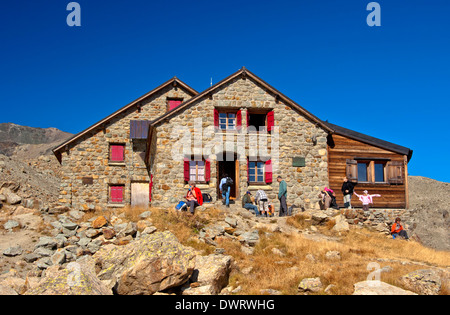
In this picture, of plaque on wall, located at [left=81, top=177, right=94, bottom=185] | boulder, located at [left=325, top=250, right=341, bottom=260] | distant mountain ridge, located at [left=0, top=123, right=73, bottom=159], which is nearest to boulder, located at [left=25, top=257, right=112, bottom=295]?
boulder, located at [left=325, top=250, right=341, bottom=260]

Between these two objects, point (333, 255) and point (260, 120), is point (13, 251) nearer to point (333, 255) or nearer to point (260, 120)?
point (333, 255)

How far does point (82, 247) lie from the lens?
15.2 m

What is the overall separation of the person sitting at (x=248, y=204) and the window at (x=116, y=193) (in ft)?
36.9

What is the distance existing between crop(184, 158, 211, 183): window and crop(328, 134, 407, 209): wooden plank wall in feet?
23.3

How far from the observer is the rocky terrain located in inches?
387

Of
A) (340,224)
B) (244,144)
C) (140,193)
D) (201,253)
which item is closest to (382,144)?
(340,224)

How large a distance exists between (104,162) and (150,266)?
1945 centimetres

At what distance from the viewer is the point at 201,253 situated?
13797 mm

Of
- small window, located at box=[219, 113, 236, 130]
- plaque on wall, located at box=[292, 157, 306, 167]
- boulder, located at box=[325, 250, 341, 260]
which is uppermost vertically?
small window, located at box=[219, 113, 236, 130]

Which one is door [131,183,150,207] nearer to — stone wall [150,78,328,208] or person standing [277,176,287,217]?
stone wall [150,78,328,208]

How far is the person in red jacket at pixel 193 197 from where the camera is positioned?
18.4 m
